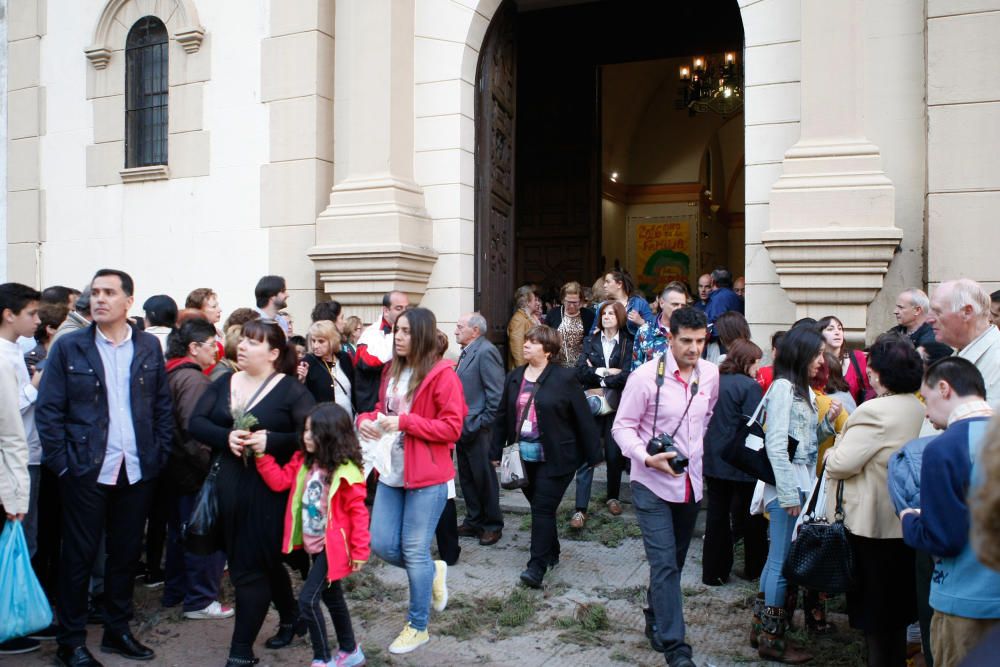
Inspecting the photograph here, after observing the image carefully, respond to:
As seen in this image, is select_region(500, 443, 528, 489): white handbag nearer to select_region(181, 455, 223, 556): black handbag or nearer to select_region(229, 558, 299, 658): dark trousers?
select_region(229, 558, 299, 658): dark trousers

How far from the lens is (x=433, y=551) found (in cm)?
675

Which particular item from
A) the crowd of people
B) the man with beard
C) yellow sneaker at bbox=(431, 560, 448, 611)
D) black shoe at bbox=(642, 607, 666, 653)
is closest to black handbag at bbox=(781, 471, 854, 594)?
the crowd of people

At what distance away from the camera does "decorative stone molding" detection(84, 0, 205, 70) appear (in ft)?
32.2

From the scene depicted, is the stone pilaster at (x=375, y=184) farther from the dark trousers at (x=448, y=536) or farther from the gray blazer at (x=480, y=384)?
the dark trousers at (x=448, y=536)

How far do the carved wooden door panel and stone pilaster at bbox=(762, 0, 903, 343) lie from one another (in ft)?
10.9

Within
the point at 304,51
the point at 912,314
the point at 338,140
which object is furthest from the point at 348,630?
the point at 304,51

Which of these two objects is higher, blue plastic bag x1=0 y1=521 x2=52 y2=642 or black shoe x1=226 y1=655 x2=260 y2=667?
blue plastic bag x1=0 y1=521 x2=52 y2=642

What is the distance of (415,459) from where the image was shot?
187 inches

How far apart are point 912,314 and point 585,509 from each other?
302cm

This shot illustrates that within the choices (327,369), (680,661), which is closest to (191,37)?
(327,369)

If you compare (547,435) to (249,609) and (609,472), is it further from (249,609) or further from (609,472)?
(249,609)

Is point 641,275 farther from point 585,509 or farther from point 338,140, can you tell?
point 585,509

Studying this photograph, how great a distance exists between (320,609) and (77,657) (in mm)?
1416

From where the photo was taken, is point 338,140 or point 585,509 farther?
point 338,140
